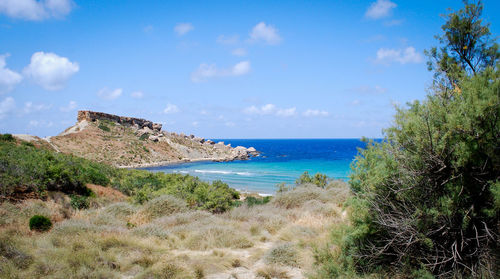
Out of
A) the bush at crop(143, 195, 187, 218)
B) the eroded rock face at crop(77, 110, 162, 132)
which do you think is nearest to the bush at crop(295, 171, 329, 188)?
the bush at crop(143, 195, 187, 218)

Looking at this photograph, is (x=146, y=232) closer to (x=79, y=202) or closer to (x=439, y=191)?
(x=79, y=202)

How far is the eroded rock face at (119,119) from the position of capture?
258 ft

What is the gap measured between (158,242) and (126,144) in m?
66.5

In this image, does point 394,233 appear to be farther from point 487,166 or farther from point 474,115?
point 474,115

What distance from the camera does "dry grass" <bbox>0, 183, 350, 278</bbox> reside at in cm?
588

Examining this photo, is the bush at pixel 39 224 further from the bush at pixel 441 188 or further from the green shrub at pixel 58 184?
the bush at pixel 441 188

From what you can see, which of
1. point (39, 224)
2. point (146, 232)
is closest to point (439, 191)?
point (146, 232)

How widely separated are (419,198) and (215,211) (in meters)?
9.40

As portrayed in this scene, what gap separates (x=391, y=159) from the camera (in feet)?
16.8

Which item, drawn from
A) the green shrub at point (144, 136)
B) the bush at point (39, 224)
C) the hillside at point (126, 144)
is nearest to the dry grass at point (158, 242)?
the bush at point (39, 224)

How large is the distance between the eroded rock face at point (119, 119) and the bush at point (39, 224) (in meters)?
78.3

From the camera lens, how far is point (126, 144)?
6856 centimetres

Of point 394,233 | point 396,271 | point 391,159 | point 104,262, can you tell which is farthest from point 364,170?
point 104,262

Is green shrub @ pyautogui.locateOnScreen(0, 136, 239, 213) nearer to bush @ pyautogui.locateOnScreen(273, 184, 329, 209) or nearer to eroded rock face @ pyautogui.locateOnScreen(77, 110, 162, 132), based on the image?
bush @ pyautogui.locateOnScreen(273, 184, 329, 209)
